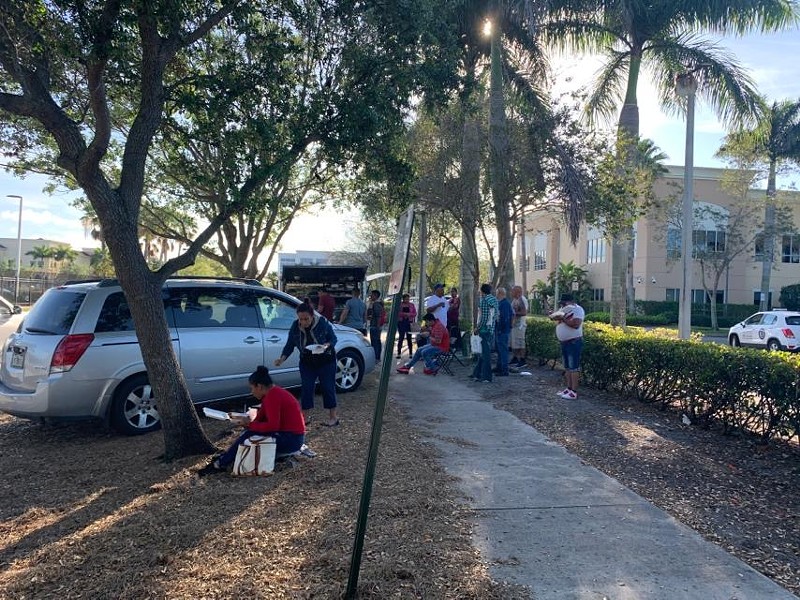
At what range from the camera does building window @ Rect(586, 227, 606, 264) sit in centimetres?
4706

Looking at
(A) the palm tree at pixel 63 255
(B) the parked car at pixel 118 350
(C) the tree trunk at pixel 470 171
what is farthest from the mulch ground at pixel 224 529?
(A) the palm tree at pixel 63 255

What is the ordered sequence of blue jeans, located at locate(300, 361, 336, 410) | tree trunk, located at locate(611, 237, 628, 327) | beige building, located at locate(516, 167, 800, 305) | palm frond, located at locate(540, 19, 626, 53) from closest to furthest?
blue jeans, located at locate(300, 361, 336, 410)
palm frond, located at locate(540, 19, 626, 53)
tree trunk, located at locate(611, 237, 628, 327)
beige building, located at locate(516, 167, 800, 305)

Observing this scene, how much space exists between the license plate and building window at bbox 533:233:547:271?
51.8m

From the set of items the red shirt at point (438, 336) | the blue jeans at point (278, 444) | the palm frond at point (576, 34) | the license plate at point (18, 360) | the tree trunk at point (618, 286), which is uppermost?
the palm frond at point (576, 34)

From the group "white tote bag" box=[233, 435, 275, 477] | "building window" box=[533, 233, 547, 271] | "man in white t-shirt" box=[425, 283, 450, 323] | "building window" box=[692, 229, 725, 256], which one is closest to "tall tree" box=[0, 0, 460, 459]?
"white tote bag" box=[233, 435, 275, 477]

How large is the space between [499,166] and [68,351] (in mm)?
8977

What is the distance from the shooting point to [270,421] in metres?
5.57

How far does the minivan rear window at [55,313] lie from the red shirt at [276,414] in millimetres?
2584

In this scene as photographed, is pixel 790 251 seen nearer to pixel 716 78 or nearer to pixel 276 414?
pixel 716 78

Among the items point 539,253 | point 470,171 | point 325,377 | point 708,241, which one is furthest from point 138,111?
Result: point 539,253

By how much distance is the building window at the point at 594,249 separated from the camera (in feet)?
154

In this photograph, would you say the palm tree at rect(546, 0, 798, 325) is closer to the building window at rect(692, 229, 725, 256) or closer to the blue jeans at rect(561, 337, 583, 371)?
the blue jeans at rect(561, 337, 583, 371)

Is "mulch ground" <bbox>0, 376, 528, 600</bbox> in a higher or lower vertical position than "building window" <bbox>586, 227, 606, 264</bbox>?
lower

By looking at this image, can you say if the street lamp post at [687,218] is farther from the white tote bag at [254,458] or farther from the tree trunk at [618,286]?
the white tote bag at [254,458]
